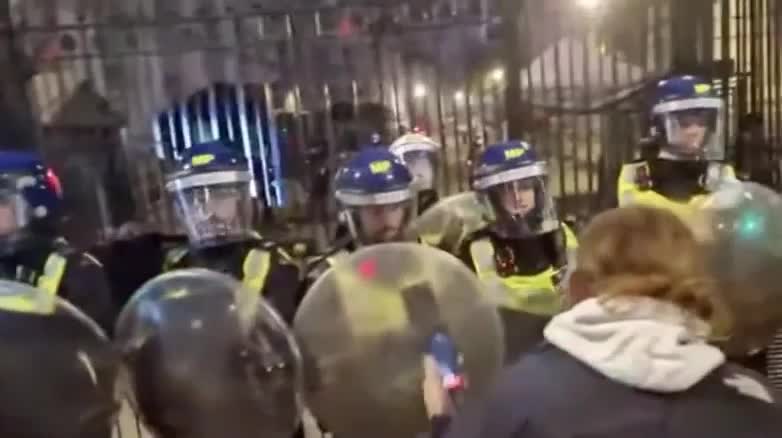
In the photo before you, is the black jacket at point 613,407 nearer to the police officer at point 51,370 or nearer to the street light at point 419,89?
the police officer at point 51,370

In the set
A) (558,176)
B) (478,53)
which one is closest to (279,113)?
(478,53)

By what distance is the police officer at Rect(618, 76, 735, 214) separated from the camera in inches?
122

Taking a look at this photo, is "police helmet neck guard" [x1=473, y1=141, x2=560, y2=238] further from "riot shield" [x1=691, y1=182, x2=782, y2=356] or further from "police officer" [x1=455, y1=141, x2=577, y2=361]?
"riot shield" [x1=691, y1=182, x2=782, y2=356]

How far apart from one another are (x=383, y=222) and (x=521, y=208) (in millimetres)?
386

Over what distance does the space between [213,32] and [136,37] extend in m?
0.33

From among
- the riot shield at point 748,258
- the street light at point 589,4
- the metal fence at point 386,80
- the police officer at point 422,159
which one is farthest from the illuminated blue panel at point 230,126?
the riot shield at point 748,258

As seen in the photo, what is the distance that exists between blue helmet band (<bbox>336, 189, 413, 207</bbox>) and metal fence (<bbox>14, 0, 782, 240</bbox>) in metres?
1.79

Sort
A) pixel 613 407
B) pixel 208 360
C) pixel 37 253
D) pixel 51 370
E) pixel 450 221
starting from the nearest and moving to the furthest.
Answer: pixel 613 407 < pixel 51 370 < pixel 208 360 < pixel 37 253 < pixel 450 221

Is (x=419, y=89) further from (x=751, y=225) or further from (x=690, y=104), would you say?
(x=751, y=225)

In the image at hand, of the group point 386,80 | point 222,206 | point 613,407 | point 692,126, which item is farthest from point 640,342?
point 386,80

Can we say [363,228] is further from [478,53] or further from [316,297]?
[478,53]

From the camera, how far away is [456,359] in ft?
7.00

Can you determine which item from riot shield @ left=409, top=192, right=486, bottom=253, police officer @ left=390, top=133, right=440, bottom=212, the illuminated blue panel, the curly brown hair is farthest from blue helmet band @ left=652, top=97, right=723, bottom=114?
the illuminated blue panel

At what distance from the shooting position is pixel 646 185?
3.14 meters
